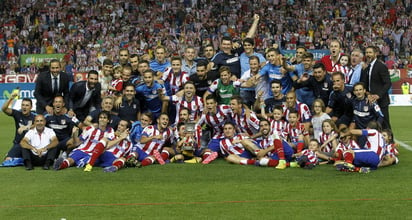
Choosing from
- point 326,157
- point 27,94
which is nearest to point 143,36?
point 27,94

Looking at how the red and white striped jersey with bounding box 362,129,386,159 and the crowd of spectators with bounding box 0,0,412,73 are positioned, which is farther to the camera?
the crowd of spectators with bounding box 0,0,412,73

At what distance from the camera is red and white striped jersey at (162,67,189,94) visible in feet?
35.1

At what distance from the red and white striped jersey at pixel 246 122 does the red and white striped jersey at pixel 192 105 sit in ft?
1.97

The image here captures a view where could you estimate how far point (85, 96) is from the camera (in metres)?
10.7

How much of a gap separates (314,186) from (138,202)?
88.4 inches

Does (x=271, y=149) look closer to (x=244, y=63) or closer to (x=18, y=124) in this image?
(x=244, y=63)

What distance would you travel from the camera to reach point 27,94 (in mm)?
25141

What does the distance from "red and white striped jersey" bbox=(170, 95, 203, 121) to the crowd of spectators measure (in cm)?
1689

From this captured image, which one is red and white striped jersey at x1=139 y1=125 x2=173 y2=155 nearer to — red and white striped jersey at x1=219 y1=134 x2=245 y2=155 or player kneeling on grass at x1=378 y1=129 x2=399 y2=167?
red and white striped jersey at x1=219 y1=134 x2=245 y2=155

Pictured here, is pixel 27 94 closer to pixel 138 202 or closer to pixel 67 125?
pixel 67 125

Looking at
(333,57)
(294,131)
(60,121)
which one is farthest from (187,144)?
(333,57)

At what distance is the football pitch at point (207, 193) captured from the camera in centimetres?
627

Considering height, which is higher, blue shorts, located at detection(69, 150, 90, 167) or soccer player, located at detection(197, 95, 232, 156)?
soccer player, located at detection(197, 95, 232, 156)

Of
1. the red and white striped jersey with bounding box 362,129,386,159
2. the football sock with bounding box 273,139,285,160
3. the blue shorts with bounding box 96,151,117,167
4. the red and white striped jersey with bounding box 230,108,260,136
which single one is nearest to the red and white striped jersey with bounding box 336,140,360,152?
the red and white striped jersey with bounding box 362,129,386,159
